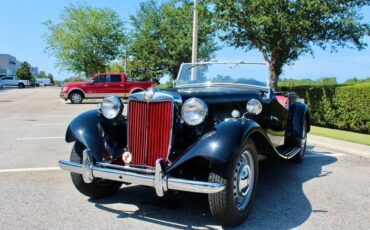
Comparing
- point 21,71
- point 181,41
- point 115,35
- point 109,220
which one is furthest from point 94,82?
point 21,71

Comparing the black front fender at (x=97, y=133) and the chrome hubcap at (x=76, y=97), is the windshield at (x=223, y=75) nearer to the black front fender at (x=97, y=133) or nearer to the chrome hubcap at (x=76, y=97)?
the black front fender at (x=97, y=133)

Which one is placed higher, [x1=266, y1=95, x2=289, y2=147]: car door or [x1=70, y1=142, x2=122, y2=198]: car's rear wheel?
[x1=266, y1=95, x2=289, y2=147]: car door

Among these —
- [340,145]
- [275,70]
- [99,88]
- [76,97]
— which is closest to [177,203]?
[340,145]

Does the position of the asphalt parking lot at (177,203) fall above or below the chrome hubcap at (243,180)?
below

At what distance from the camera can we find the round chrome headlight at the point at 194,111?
407 cm

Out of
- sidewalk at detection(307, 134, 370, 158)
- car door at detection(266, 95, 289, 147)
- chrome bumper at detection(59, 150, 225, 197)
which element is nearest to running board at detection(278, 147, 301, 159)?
car door at detection(266, 95, 289, 147)

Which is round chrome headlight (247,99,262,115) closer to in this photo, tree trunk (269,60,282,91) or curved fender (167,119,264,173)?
curved fender (167,119,264,173)

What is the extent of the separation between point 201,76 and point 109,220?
8.98 ft

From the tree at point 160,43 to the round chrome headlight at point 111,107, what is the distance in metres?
24.9

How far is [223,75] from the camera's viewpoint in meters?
5.96

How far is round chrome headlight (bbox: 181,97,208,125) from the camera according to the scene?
4.07 m

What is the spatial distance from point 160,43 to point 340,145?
81.4 feet

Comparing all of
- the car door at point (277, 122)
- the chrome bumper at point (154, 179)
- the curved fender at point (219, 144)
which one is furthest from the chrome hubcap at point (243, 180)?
the car door at point (277, 122)

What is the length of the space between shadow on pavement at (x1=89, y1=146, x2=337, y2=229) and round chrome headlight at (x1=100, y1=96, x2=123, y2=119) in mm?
1011
